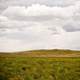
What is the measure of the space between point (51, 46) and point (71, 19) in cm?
→ 74

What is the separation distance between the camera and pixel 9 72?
535cm

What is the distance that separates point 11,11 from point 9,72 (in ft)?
4.60

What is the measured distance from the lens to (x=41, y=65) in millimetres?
5246

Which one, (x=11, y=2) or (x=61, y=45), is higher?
(x=11, y=2)

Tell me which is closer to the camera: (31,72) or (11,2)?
(31,72)

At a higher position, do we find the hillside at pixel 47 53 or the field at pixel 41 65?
the hillside at pixel 47 53

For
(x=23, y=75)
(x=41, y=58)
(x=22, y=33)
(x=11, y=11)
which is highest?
(x=11, y=11)

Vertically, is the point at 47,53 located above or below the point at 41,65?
above

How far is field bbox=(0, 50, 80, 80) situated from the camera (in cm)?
518

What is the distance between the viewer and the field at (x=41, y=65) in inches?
204

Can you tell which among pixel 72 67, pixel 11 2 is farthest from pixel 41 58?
pixel 11 2

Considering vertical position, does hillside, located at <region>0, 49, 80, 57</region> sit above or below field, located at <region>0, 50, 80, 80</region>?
above

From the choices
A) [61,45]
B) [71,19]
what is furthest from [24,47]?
[71,19]

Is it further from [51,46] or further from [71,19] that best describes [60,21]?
[51,46]
